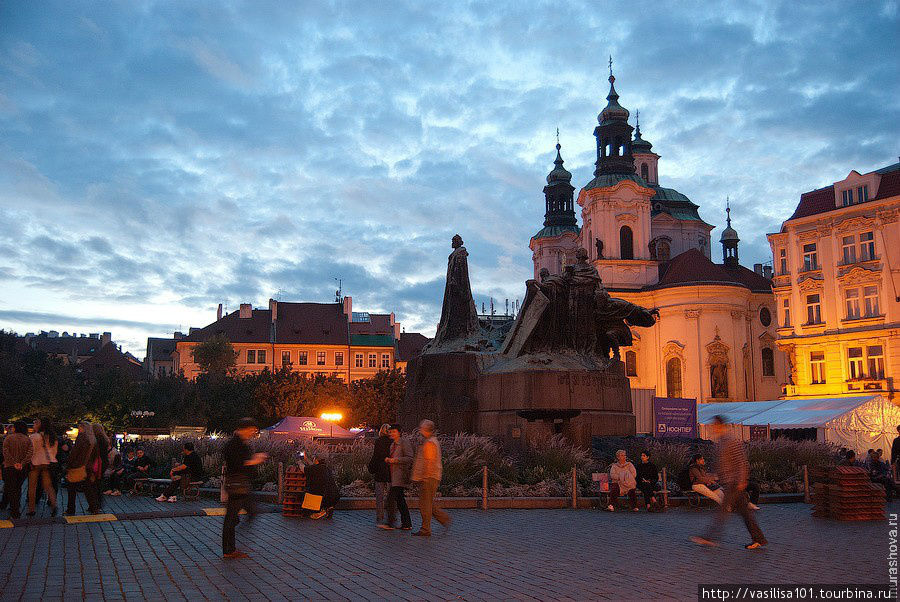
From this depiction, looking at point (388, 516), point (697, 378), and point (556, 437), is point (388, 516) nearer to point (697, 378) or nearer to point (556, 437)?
point (556, 437)

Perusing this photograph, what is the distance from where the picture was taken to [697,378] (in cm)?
6738

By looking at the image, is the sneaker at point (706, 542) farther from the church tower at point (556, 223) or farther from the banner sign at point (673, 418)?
the church tower at point (556, 223)

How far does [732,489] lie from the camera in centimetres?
1038

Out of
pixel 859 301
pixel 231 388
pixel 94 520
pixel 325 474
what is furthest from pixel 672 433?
pixel 231 388

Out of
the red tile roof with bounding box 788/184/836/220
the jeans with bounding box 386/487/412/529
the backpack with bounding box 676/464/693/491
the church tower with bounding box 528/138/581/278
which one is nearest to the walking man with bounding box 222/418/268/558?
the jeans with bounding box 386/487/412/529

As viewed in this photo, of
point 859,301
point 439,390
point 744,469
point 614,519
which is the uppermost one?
point 859,301

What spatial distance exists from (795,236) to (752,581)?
4892 centimetres

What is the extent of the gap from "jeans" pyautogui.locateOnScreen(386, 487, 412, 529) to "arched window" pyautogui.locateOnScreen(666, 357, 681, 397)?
→ 59.3 metres

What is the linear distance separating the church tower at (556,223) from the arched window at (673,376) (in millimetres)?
22818

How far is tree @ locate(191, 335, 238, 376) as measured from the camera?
7706 centimetres

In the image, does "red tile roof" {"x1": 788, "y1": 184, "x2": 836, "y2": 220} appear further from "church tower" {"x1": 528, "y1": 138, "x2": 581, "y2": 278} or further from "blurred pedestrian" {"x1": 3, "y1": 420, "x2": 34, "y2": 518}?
"blurred pedestrian" {"x1": 3, "y1": 420, "x2": 34, "y2": 518}

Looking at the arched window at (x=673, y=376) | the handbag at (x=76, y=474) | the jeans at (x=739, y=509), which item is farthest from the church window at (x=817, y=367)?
the handbag at (x=76, y=474)

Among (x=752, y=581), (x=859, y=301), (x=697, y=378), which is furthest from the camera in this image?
(x=697, y=378)

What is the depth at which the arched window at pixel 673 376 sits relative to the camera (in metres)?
Result: 69.1
